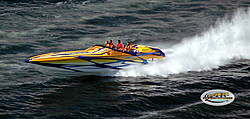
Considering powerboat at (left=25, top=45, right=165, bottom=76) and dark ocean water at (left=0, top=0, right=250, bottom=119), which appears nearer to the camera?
dark ocean water at (left=0, top=0, right=250, bottom=119)

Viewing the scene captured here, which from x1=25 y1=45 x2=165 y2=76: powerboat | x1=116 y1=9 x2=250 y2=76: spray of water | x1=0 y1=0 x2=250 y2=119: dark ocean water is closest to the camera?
x1=0 y1=0 x2=250 y2=119: dark ocean water

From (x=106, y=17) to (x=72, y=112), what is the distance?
58.5ft

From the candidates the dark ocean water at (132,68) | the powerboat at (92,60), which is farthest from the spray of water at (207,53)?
the powerboat at (92,60)

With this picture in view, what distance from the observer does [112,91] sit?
13.3m

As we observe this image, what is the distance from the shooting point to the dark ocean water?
1186 cm

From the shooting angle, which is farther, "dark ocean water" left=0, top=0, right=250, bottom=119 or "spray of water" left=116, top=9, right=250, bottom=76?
"spray of water" left=116, top=9, right=250, bottom=76

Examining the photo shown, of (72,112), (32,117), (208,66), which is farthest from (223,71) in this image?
(32,117)

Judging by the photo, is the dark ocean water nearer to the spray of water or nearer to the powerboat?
the spray of water

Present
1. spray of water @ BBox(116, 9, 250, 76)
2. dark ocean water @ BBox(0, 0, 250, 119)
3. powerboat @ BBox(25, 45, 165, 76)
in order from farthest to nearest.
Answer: spray of water @ BBox(116, 9, 250, 76), powerboat @ BBox(25, 45, 165, 76), dark ocean water @ BBox(0, 0, 250, 119)

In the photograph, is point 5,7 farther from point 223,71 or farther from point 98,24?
point 223,71

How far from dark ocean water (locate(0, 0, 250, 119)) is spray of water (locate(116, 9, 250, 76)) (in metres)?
0.06

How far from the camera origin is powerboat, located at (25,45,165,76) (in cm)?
1332

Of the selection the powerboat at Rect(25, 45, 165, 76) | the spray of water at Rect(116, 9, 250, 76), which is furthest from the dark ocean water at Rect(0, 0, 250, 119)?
the powerboat at Rect(25, 45, 165, 76)

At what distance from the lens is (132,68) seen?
49.8 ft
